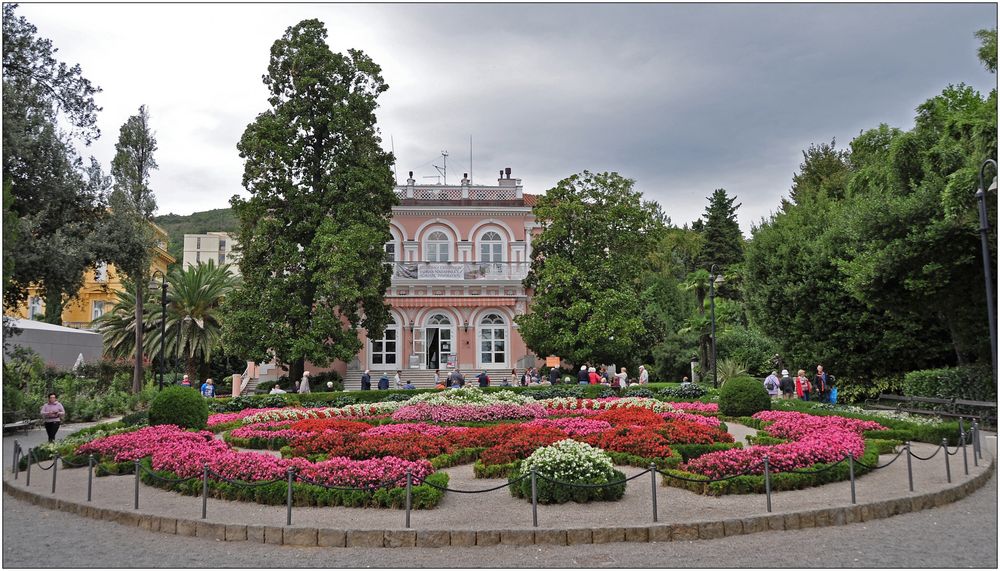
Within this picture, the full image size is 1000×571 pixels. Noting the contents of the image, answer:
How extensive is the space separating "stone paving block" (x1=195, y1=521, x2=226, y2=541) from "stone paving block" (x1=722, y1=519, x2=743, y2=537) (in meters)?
5.42

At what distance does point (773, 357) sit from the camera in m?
33.5

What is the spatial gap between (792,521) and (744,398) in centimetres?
1073

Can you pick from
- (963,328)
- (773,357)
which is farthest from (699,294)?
(963,328)

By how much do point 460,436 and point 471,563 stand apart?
7.00 meters

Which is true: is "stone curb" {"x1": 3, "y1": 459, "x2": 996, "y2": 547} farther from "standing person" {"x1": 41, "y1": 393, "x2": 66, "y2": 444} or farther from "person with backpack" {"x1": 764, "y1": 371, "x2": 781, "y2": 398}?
"person with backpack" {"x1": 764, "y1": 371, "x2": 781, "y2": 398}

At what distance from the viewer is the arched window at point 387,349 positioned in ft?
119

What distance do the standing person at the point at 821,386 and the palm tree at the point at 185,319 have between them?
26.5 meters

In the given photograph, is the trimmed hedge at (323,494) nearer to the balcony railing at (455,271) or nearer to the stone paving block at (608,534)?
the stone paving block at (608,534)

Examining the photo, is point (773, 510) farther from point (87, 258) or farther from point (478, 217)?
point (478, 217)

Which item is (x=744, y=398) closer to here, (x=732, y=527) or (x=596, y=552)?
(x=732, y=527)

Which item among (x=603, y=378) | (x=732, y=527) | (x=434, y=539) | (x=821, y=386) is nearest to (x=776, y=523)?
(x=732, y=527)

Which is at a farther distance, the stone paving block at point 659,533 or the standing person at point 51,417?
the standing person at point 51,417

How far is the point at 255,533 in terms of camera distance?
8219 millimetres

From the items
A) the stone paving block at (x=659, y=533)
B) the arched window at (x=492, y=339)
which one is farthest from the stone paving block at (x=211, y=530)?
the arched window at (x=492, y=339)
